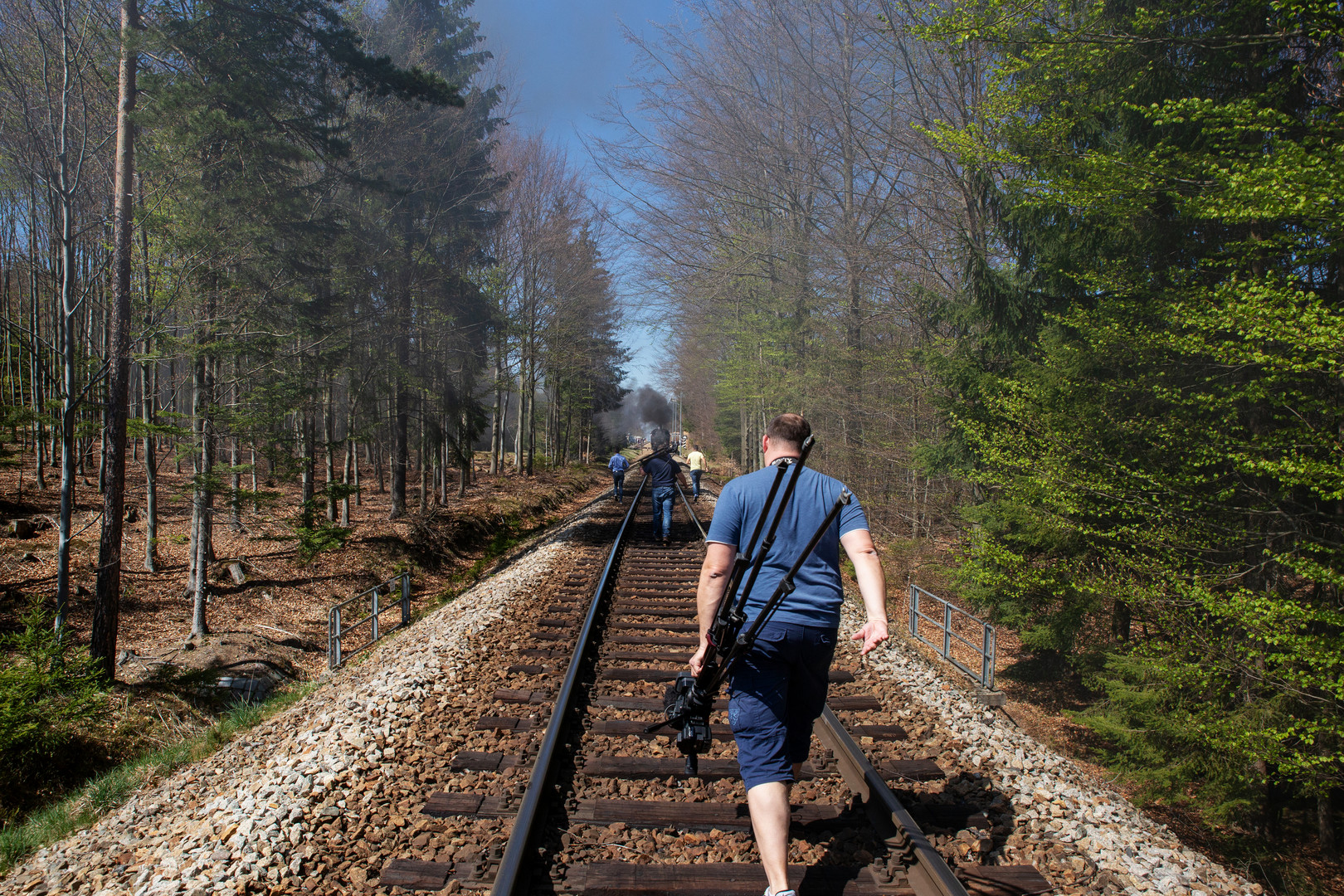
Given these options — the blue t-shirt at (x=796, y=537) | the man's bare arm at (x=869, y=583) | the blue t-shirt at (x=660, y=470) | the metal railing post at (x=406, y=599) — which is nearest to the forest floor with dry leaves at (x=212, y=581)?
the metal railing post at (x=406, y=599)

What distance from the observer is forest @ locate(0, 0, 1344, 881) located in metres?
7.02

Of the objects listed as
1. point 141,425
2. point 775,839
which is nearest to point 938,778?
point 775,839

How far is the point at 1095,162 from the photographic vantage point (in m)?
7.18

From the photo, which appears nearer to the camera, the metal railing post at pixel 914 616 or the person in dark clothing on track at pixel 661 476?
the metal railing post at pixel 914 616

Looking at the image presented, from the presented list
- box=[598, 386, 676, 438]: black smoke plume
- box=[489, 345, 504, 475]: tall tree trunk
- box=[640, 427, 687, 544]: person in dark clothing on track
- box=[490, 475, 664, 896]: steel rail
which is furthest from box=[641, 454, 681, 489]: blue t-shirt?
box=[598, 386, 676, 438]: black smoke plume

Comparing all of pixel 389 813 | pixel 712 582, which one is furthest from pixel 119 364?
pixel 712 582

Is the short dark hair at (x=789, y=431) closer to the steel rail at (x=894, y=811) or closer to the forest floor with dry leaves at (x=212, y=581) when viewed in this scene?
the steel rail at (x=894, y=811)

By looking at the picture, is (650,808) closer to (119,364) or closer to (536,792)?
(536,792)

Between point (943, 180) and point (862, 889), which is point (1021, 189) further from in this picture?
point (862, 889)

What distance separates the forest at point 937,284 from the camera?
7016 millimetres

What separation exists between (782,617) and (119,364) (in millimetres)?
10312

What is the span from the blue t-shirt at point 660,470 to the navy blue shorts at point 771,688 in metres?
8.78

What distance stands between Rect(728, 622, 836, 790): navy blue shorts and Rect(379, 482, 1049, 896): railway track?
2.27ft

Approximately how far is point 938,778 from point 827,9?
1668 cm
